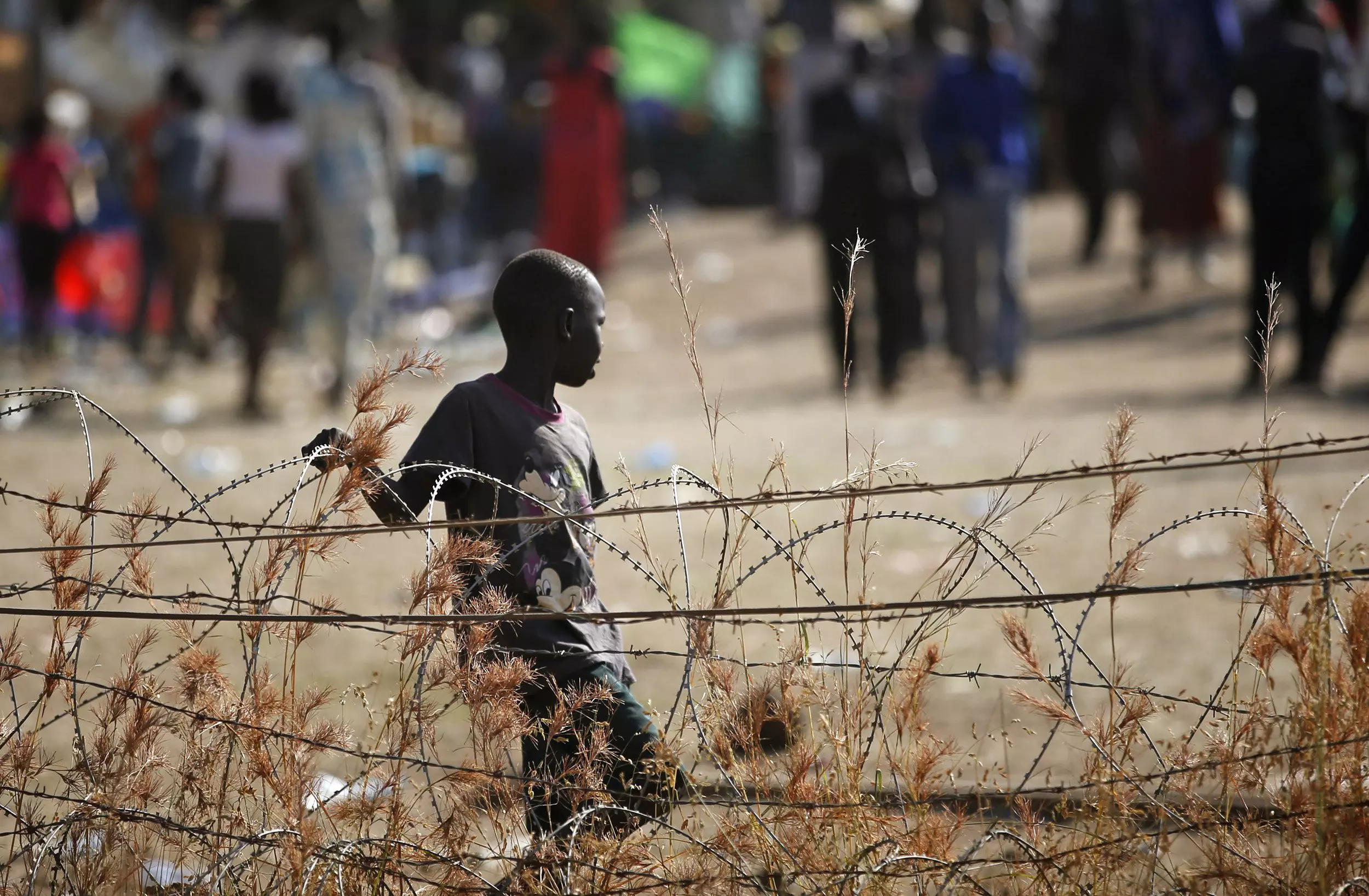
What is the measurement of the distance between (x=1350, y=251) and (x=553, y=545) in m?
6.34

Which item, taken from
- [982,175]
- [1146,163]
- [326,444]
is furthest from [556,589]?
[1146,163]

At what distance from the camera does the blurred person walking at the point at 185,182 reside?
34.4ft

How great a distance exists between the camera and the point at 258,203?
8695mm

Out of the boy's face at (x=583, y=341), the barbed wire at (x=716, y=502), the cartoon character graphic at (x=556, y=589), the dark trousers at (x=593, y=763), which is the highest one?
the boy's face at (x=583, y=341)

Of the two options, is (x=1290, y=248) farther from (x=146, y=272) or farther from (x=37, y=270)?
(x=37, y=270)

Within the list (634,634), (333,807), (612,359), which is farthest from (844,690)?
(612,359)

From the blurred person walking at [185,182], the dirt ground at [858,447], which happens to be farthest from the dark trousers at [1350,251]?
the blurred person walking at [185,182]

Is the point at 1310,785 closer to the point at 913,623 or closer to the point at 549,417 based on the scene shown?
the point at 549,417

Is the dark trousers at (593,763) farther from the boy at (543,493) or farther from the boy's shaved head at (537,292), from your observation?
the boy's shaved head at (537,292)

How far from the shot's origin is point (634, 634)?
521 centimetres

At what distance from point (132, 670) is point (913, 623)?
363cm

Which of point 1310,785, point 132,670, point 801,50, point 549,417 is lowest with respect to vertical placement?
point 1310,785

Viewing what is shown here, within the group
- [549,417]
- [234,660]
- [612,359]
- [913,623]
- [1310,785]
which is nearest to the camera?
[1310,785]

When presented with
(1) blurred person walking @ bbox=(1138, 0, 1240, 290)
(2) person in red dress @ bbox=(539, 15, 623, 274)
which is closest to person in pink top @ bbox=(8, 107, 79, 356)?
(2) person in red dress @ bbox=(539, 15, 623, 274)
